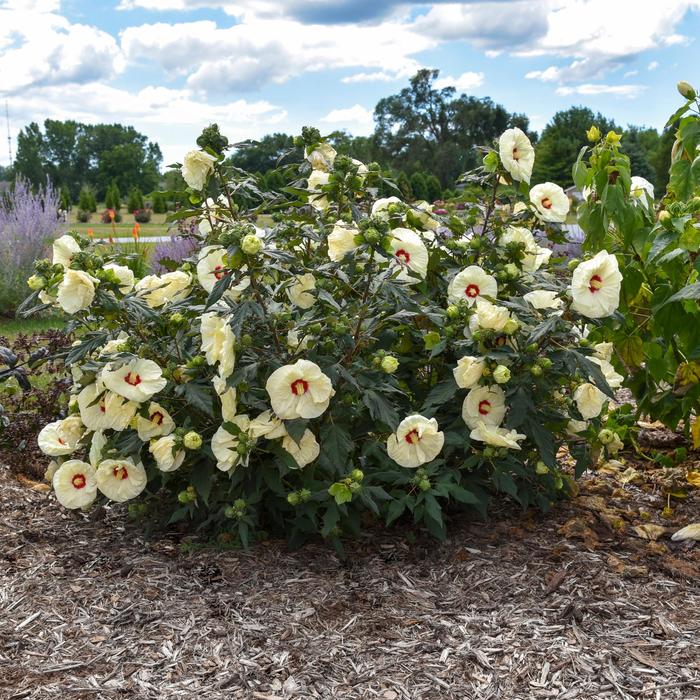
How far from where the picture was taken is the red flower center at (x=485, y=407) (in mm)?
2986

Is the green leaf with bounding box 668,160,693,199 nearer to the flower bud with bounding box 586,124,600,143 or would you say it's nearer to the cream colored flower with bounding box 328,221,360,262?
the flower bud with bounding box 586,124,600,143

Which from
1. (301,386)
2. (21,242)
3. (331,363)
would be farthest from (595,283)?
(21,242)

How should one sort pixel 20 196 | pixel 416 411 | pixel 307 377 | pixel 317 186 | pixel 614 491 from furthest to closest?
pixel 20 196 < pixel 614 491 < pixel 317 186 < pixel 416 411 < pixel 307 377

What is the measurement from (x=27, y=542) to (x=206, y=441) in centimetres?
100

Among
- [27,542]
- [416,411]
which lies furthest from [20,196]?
[416,411]

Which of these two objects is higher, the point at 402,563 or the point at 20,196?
the point at 20,196

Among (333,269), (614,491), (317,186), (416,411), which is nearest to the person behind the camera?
(333,269)

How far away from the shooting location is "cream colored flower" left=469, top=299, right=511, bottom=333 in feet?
9.43

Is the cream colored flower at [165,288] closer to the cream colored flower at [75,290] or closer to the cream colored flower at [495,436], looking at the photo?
the cream colored flower at [75,290]

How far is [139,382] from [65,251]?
0.59 metres

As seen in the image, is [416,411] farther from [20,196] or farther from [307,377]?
[20,196]

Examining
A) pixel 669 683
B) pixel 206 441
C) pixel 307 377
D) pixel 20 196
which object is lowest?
pixel 669 683

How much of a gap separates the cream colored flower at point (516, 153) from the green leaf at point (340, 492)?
138 cm

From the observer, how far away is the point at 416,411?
10.5 feet
